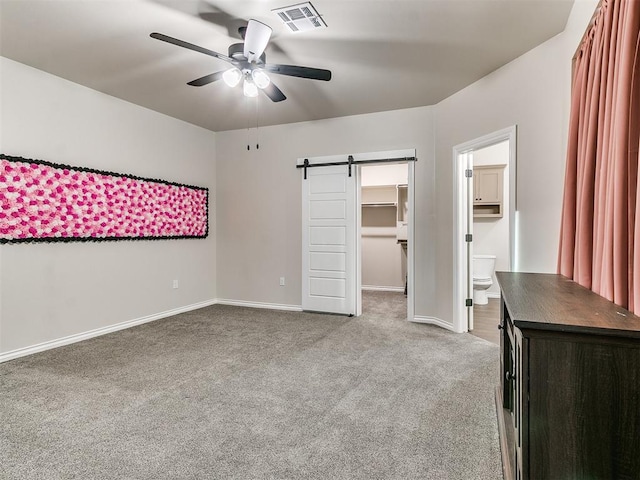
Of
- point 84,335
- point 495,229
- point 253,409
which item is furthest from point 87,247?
point 495,229

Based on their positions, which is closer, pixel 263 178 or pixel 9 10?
pixel 9 10

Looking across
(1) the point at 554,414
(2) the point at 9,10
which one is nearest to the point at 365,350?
(1) the point at 554,414

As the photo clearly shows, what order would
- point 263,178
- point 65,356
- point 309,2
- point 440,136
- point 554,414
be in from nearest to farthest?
point 554,414, point 309,2, point 65,356, point 440,136, point 263,178

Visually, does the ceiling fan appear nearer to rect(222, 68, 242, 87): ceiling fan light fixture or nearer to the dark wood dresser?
rect(222, 68, 242, 87): ceiling fan light fixture

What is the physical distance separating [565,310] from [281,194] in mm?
4354

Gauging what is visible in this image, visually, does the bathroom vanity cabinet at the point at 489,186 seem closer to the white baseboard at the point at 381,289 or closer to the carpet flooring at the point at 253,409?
the white baseboard at the point at 381,289

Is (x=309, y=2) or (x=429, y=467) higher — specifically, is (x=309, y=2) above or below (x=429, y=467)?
above

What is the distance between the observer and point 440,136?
169 inches

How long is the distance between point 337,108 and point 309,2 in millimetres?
2185

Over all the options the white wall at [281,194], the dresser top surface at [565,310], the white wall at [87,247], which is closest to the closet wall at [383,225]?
the white wall at [281,194]

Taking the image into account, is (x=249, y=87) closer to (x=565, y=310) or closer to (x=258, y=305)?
(x=565, y=310)

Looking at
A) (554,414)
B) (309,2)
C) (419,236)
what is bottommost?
(554,414)

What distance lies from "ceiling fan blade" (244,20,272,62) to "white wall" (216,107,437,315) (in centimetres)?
242

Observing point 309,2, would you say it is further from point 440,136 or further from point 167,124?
point 167,124
